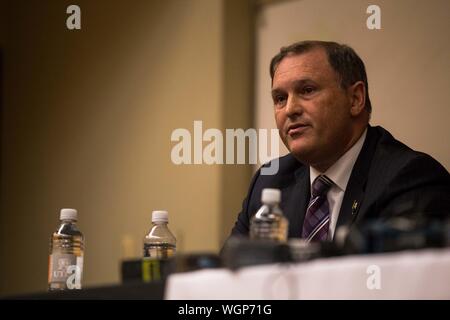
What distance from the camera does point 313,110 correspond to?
2045 mm

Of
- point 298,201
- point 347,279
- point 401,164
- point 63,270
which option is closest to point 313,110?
point 298,201

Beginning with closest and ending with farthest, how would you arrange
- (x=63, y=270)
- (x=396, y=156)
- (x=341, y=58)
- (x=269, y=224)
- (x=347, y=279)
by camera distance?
(x=347, y=279), (x=269, y=224), (x=63, y=270), (x=396, y=156), (x=341, y=58)

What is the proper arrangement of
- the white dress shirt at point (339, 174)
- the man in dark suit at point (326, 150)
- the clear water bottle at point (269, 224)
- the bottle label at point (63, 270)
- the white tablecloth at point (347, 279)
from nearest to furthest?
the white tablecloth at point (347, 279) < the clear water bottle at point (269, 224) < the bottle label at point (63, 270) < the man in dark suit at point (326, 150) < the white dress shirt at point (339, 174)

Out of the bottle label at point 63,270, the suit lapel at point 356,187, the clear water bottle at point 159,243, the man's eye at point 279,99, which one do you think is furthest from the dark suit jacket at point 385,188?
the bottle label at point 63,270

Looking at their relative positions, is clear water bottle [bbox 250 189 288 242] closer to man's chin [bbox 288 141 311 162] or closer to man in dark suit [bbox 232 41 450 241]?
man in dark suit [bbox 232 41 450 241]

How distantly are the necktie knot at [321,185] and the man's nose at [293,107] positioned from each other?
0.19 meters

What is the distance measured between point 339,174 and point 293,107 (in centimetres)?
23

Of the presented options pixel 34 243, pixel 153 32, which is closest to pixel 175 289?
pixel 153 32

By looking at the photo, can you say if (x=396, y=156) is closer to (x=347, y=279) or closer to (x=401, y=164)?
(x=401, y=164)

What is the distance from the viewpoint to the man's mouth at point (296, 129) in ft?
6.68

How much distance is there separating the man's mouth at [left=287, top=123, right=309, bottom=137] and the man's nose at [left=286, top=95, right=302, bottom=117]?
0.10 ft

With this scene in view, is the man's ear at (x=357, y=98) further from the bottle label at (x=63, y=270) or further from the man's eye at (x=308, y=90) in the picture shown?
the bottle label at (x=63, y=270)

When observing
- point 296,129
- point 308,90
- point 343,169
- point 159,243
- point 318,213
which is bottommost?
point 159,243
